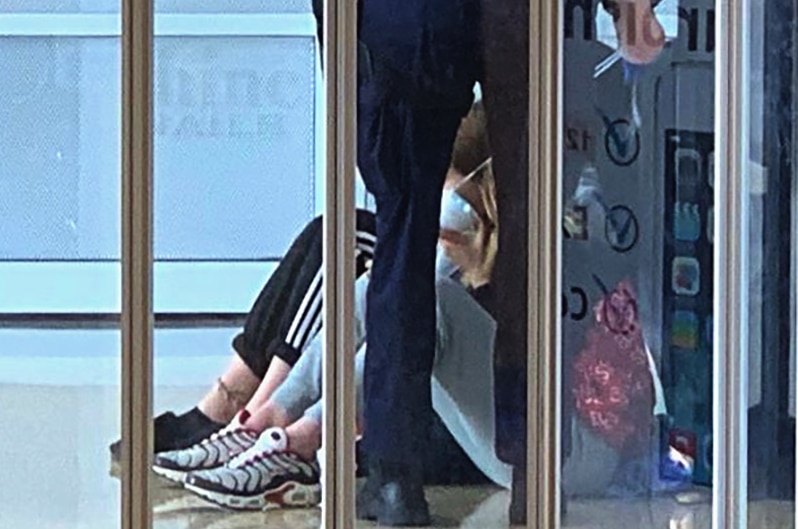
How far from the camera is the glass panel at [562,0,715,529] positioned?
1.88 m

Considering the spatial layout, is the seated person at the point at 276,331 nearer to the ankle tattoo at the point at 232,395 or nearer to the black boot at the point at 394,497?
the ankle tattoo at the point at 232,395

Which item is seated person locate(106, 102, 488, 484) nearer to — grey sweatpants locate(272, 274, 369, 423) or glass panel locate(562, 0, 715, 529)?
grey sweatpants locate(272, 274, 369, 423)

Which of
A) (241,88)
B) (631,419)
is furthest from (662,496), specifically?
(241,88)

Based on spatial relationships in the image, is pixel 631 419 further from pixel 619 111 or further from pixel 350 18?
pixel 350 18

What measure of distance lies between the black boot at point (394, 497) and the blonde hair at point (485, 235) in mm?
252

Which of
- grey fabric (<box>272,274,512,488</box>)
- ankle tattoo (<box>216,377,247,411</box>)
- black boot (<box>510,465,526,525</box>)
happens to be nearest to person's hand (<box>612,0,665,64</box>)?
grey fabric (<box>272,274,512,488</box>)

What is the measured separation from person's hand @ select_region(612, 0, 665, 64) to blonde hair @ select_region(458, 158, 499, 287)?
0.82ft

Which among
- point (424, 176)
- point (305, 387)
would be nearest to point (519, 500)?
point (305, 387)

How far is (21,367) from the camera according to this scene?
175 cm

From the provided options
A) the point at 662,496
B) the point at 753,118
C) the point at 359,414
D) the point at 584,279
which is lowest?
the point at 662,496

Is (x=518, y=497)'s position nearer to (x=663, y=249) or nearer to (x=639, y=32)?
(x=663, y=249)

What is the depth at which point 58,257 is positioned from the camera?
5.74 ft

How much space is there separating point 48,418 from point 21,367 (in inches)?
2.8

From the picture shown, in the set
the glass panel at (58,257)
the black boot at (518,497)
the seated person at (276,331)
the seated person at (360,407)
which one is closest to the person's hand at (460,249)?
the seated person at (360,407)
